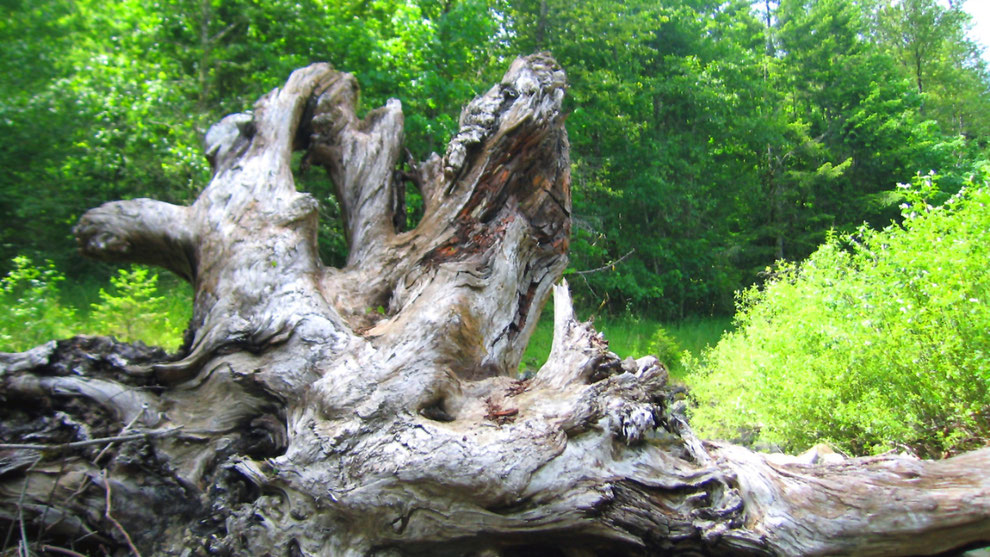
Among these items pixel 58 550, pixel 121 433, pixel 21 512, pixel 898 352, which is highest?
pixel 898 352

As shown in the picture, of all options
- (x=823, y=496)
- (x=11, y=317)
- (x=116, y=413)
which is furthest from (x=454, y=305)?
(x=11, y=317)

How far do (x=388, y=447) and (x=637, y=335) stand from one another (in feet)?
37.0

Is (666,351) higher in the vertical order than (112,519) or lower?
higher

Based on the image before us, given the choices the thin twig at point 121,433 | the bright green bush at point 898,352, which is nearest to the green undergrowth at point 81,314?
the thin twig at point 121,433

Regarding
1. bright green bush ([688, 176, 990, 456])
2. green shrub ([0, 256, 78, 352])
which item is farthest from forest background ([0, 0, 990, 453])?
bright green bush ([688, 176, 990, 456])

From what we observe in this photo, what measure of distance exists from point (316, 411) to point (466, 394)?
0.80 meters

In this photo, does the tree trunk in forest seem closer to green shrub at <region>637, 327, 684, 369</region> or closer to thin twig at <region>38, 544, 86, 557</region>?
thin twig at <region>38, 544, 86, 557</region>

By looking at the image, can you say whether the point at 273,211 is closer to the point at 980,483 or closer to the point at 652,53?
the point at 980,483

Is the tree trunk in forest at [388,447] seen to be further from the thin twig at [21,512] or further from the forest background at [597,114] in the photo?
the forest background at [597,114]

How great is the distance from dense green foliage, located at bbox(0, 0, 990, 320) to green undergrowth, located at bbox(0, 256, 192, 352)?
2.27 metres

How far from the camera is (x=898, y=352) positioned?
404 centimetres

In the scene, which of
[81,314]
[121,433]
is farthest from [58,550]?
[81,314]

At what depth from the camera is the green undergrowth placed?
16.9 feet

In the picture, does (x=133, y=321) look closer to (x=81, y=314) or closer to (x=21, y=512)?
(x=81, y=314)
